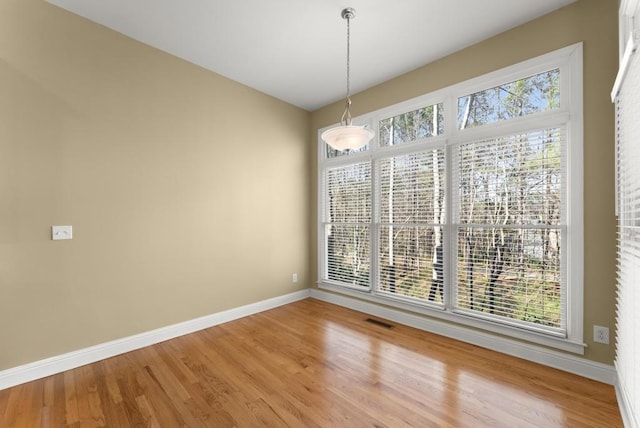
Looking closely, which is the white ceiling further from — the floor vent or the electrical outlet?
the floor vent

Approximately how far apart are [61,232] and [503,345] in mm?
3993

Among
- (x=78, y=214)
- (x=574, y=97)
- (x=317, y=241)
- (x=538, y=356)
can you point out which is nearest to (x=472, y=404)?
(x=538, y=356)

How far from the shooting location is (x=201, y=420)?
1.80 meters

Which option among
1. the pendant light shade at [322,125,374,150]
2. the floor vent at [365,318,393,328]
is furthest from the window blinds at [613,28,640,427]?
the floor vent at [365,318,393,328]

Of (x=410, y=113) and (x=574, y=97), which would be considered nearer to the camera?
(x=574, y=97)

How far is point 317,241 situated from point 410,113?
224 centimetres

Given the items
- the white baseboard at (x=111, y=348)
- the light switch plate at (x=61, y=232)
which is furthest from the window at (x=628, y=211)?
the light switch plate at (x=61, y=232)

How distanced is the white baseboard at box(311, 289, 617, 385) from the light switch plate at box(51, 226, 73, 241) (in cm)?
316

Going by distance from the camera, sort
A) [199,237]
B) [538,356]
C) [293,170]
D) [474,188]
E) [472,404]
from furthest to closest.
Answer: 1. [293,170]
2. [199,237]
3. [474,188]
4. [538,356]
5. [472,404]

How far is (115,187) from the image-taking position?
105 inches

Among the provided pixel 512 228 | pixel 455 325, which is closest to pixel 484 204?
pixel 512 228

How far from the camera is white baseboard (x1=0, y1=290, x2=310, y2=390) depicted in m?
2.18

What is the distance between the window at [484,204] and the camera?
2.38 meters

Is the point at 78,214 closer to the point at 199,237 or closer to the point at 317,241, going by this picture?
the point at 199,237
